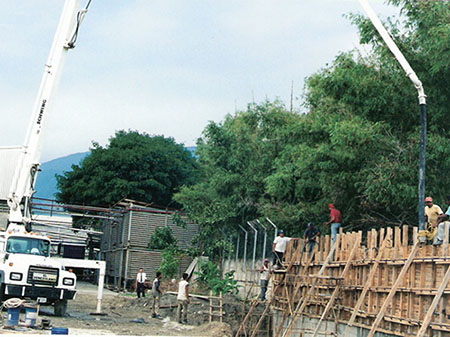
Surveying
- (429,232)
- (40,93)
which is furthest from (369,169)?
(40,93)

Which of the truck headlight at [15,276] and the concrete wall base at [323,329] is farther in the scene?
the truck headlight at [15,276]

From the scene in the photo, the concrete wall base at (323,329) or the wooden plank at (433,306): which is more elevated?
the wooden plank at (433,306)

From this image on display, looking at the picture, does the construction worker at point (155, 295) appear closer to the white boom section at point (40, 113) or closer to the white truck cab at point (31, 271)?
the white truck cab at point (31, 271)

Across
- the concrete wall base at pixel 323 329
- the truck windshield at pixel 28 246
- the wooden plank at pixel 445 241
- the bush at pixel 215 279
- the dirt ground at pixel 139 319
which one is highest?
the wooden plank at pixel 445 241

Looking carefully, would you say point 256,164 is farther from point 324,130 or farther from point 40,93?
point 40,93

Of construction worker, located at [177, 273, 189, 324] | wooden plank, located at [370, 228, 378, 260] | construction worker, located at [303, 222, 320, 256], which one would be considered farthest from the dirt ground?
wooden plank, located at [370, 228, 378, 260]

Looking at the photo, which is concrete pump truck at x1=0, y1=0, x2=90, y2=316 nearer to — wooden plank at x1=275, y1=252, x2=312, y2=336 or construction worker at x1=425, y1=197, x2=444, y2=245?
wooden plank at x1=275, y1=252, x2=312, y2=336

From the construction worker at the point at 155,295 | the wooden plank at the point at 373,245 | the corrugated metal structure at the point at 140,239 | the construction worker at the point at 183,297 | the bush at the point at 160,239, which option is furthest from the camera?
the corrugated metal structure at the point at 140,239

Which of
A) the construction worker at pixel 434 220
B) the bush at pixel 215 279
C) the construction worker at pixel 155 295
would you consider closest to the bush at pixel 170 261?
the bush at pixel 215 279

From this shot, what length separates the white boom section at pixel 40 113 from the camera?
28.8 m

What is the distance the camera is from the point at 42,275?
26047 mm

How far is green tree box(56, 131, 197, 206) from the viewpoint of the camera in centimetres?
6474

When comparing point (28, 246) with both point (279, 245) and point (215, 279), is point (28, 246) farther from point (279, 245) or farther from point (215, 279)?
point (215, 279)

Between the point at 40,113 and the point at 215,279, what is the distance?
12219 mm
